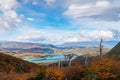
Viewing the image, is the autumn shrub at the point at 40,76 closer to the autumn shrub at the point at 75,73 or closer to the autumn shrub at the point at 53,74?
the autumn shrub at the point at 53,74

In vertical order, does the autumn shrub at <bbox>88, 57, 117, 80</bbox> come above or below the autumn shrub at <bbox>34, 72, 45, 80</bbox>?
above

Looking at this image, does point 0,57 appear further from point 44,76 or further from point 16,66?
point 44,76

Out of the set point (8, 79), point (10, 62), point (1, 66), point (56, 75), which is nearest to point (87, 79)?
point (56, 75)

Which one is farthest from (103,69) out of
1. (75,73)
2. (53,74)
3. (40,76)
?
(40,76)

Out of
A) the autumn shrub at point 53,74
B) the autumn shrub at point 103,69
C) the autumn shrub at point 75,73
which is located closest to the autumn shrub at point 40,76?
the autumn shrub at point 53,74

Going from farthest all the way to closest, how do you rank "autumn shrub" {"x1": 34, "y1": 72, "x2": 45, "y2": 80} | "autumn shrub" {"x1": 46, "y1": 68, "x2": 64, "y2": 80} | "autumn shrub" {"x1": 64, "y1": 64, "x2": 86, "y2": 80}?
"autumn shrub" {"x1": 64, "y1": 64, "x2": 86, "y2": 80}, "autumn shrub" {"x1": 34, "y1": 72, "x2": 45, "y2": 80}, "autumn shrub" {"x1": 46, "y1": 68, "x2": 64, "y2": 80}

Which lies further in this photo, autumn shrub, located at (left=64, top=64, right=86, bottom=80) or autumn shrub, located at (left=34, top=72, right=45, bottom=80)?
autumn shrub, located at (left=64, top=64, right=86, bottom=80)

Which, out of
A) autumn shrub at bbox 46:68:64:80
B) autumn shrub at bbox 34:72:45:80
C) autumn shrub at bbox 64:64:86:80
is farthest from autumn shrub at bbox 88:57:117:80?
autumn shrub at bbox 34:72:45:80

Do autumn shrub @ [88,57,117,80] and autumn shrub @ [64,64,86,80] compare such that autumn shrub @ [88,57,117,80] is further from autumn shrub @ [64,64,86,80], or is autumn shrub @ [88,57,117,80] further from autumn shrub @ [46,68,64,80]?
autumn shrub @ [46,68,64,80]

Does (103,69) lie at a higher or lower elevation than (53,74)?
higher

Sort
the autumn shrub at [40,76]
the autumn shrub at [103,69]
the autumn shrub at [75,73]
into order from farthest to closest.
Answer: the autumn shrub at [75,73], the autumn shrub at [40,76], the autumn shrub at [103,69]

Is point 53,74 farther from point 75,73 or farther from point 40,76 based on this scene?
point 75,73

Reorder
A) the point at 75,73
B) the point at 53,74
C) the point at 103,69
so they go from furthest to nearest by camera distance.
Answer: the point at 75,73
the point at 53,74
the point at 103,69
